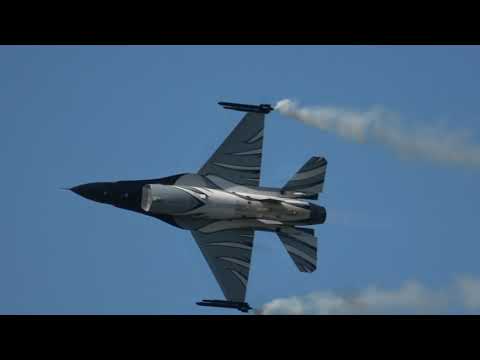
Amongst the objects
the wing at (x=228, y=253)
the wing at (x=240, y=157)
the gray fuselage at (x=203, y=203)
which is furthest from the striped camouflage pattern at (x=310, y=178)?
the wing at (x=228, y=253)

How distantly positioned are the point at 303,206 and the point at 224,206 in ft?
10.9

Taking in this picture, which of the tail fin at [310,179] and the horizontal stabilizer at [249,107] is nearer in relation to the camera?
the tail fin at [310,179]

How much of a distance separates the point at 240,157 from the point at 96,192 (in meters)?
6.38

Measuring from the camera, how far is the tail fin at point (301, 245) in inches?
1329

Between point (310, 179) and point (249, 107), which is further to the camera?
point (249, 107)

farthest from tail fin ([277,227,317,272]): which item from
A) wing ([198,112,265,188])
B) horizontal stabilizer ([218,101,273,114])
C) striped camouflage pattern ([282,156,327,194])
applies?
horizontal stabilizer ([218,101,273,114])

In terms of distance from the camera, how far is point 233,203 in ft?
Answer: 111

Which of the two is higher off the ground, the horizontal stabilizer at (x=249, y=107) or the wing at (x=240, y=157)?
the horizontal stabilizer at (x=249, y=107)

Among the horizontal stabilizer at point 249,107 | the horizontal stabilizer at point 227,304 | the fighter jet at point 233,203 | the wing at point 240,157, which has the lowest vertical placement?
the horizontal stabilizer at point 227,304

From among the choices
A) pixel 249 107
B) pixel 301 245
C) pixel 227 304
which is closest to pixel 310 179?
pixel 301 245

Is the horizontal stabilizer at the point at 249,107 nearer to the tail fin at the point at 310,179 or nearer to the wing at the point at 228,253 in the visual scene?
the tail fin at the point at 310,179

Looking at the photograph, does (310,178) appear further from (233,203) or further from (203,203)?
(203,203)

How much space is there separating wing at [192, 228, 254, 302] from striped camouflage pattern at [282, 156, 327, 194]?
9.00ft

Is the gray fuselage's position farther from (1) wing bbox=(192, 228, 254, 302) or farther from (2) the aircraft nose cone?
(1) wing bbox=(192, 228, 254, 302)
